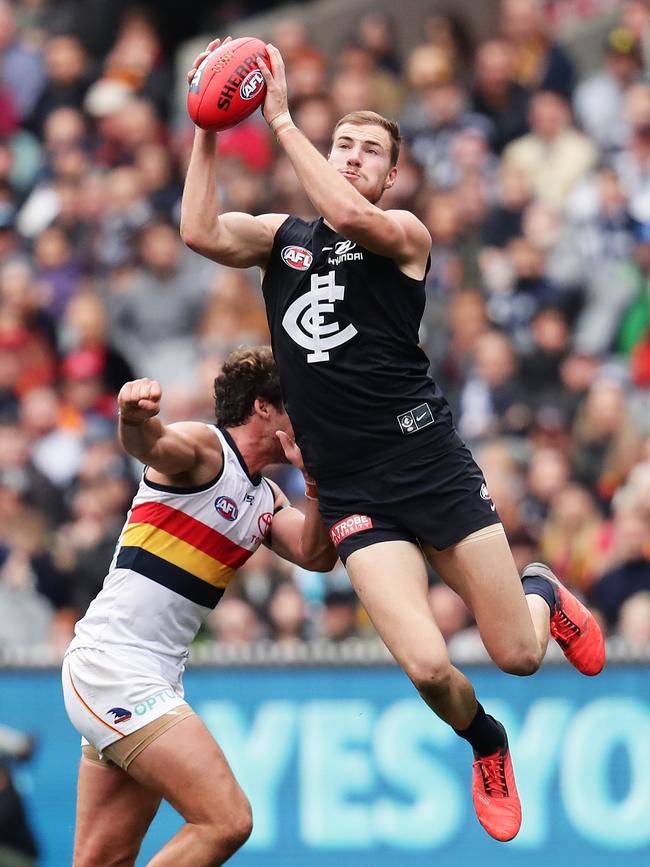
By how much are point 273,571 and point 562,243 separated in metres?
3.06

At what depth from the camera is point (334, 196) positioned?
6926mm

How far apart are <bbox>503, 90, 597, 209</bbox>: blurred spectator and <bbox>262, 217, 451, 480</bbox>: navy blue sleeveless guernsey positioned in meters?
5.76

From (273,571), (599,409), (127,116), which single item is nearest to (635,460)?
(599,409)

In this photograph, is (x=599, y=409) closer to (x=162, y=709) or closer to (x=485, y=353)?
(x=485, y=353)

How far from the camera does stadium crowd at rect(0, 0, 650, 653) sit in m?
11.2

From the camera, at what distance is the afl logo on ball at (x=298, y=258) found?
738cm

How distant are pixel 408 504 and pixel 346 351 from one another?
658mm

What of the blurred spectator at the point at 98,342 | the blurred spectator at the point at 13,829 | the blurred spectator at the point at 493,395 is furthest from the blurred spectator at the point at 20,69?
the blurred spectator at the point at 13,829

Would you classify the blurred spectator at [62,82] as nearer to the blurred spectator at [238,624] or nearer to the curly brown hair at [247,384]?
the blurred spectator at [238,624]

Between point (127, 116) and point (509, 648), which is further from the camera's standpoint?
point (127, 116)

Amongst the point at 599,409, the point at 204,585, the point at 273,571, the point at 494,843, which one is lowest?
the point at 494,843

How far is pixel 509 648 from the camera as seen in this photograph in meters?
7.47

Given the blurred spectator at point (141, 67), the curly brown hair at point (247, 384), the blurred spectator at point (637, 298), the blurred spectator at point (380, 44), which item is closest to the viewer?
the curly brown hair at point (247, 384)

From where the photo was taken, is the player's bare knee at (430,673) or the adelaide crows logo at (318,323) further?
the adelaide crows logo at (318,323)
